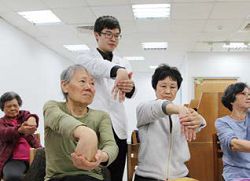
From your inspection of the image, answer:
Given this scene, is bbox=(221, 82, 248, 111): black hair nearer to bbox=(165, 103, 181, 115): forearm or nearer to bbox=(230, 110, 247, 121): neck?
bbox=(230, 110, 247, 121): neck

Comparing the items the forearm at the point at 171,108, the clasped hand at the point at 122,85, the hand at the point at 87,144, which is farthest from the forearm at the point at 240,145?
the hand at the point at 87,144

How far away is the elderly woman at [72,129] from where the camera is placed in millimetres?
1328

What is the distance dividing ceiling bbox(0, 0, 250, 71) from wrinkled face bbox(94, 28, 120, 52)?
3.47 metres

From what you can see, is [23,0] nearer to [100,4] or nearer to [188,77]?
[100,4]

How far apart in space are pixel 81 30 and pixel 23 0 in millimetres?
1851

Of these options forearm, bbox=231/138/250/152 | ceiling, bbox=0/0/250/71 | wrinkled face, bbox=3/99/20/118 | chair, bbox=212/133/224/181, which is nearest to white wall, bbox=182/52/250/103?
ceiling, bbox=0/0/250/71

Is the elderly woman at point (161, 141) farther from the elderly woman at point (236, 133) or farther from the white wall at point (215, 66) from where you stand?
the white wall at point (215, 66)

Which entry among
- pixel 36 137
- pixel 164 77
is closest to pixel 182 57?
pixel 36 137

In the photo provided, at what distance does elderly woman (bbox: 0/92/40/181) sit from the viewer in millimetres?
2662

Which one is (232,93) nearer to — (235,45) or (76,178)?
(76,178)

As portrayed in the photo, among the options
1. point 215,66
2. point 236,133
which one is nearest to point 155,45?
point 215,66

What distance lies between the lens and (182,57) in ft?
33.2

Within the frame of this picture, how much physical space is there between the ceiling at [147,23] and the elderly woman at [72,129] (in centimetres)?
388

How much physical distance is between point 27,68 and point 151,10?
317 cm
